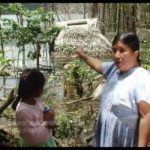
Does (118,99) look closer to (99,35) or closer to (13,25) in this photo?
(13,25)

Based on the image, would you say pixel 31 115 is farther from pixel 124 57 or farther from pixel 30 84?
pixel 124 57

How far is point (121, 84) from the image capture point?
2.19 m

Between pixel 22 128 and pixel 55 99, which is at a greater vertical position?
pixel 22 128

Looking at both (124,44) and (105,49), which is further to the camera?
(105,49)

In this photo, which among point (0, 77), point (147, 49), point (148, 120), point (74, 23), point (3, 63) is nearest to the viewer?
point (148, 120)

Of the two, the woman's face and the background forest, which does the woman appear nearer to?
the woman's face

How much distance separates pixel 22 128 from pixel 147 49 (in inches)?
147

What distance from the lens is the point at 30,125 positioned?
229 cm

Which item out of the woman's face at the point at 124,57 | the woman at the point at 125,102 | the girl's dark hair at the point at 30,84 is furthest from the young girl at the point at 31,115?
the woman's face at the point at 124,57

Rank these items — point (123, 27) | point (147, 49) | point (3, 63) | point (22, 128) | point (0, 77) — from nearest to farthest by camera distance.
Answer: point (22, 128)
point (3, 63)
point (0, 77)
point (147, 49)
point (123, 27)

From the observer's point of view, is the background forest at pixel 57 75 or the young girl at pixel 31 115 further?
the background forest at pixel 57 75

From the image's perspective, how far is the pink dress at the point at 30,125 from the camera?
2283 millimetres

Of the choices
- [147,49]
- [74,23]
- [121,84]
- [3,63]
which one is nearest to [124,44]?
[121,84]

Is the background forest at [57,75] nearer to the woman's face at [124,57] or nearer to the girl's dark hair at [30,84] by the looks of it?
the girl's dark hair at [30,84]
